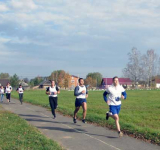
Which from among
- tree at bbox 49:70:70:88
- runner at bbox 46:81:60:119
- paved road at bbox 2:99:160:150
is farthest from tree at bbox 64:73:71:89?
paved road at bbox 2:99:160:150

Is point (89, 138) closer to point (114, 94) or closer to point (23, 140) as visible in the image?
point (114, 94)

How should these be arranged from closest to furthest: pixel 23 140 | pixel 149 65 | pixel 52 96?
pixel 23 140 < pixel 52 96 < pixel 149 65

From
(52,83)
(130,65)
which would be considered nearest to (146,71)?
(130,65)

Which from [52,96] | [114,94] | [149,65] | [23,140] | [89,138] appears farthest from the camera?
[149,65]

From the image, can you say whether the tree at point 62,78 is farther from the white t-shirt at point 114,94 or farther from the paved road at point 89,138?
the white t-shirt at point 114,94

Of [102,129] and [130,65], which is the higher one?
[130,65]

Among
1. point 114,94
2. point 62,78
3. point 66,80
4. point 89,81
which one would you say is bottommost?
point 114,94

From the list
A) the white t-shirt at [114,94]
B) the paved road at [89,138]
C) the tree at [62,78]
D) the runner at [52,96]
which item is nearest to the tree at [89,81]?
the tree at [62,78]

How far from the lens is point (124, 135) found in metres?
8.83

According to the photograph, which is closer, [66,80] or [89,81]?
[66,80]

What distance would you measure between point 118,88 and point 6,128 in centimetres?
426

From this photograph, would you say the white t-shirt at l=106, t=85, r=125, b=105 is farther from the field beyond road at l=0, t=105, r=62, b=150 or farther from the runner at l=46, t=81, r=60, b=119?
the runner at l=46, t=81, r=60, b=119

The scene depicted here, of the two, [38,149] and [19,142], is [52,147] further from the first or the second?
[19,142]

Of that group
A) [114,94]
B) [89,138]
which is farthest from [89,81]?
[89,138]
